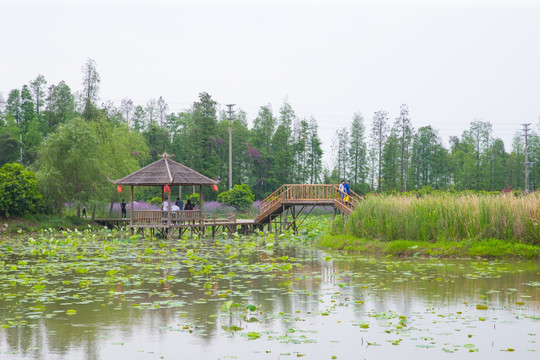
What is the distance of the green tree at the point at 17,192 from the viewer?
35.9 m

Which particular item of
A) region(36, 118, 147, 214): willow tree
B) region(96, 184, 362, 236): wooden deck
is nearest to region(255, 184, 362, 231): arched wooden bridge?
region(96, 184, 362, 236): wooden deck

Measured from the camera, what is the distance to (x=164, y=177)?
99.7 feet

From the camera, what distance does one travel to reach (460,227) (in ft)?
64.6

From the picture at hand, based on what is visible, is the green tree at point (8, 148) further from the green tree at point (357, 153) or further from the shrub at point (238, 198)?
the green tree at point (357, 153)

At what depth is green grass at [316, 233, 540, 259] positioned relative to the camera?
1809cm

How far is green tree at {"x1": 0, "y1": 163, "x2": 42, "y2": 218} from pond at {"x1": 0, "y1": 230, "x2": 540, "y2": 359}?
19.1 meters

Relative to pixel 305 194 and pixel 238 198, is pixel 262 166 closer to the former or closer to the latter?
pixel 238 198

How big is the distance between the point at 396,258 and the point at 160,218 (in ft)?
45.9

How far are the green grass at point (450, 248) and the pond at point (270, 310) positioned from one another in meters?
1.01

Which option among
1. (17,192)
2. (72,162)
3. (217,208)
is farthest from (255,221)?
(217,208)

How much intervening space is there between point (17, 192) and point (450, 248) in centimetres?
2586

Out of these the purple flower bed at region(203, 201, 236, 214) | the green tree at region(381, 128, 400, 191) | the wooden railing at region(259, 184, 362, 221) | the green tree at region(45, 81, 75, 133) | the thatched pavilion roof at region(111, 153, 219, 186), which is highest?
the green tree at region(45, 81, 75, 133)

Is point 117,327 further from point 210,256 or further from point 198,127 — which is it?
point 198,127

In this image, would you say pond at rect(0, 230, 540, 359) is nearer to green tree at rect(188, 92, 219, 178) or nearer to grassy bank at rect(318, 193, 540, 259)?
grassy bank at rect(318, 193, 540, 259)
